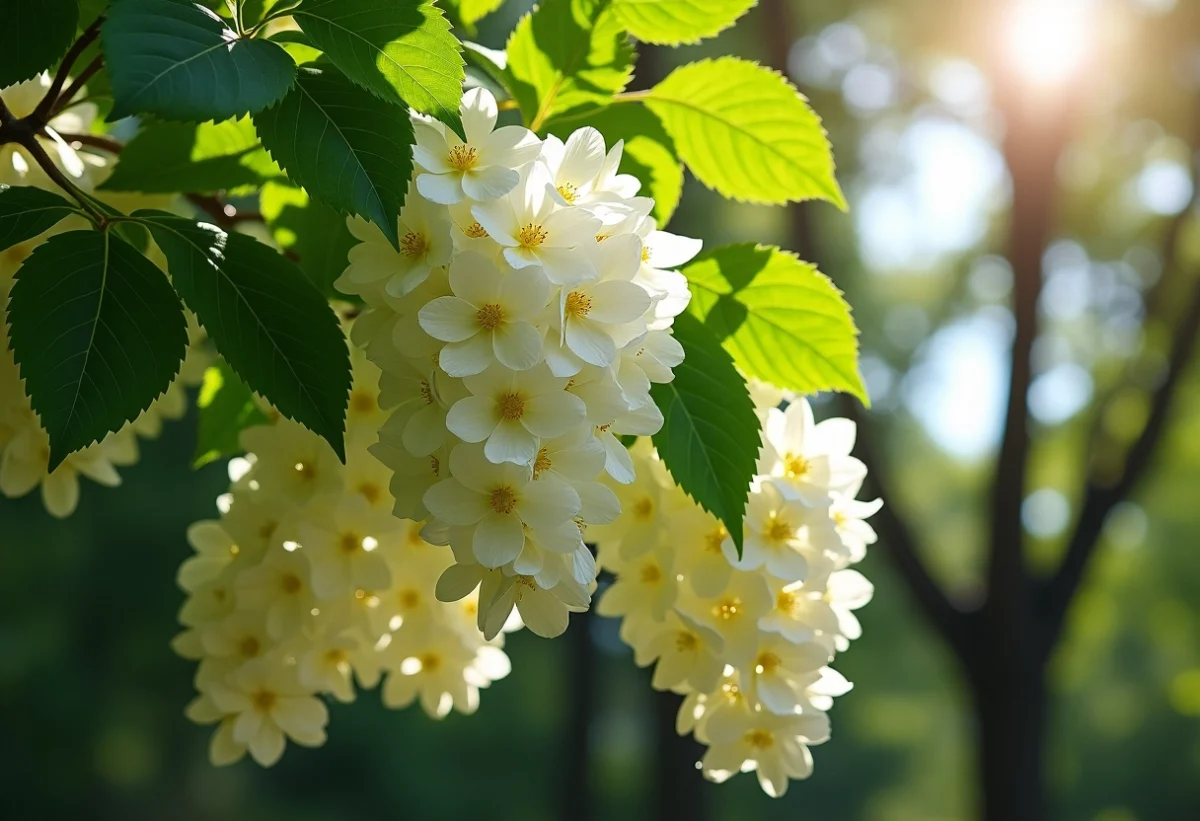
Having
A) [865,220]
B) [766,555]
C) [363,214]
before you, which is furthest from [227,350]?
[865,220]

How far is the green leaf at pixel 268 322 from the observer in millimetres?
630

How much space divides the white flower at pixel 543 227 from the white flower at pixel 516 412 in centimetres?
6

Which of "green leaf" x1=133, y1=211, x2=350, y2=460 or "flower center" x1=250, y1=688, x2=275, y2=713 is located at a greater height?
"green leaf" x1=133, y1=211, x2=350, y2=460

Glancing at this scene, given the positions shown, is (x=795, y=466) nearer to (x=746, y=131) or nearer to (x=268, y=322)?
(x=746, y=131)

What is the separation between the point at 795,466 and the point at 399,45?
1.38 feet

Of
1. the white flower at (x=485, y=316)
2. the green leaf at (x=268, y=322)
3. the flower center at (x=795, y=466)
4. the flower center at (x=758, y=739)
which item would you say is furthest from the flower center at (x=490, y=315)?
the flower center at (x=758, y=739)

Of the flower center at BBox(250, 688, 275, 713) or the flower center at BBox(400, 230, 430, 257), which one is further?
the flower center at BBox(250, 688, 275, 713)

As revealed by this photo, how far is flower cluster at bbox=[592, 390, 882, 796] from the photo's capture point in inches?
30.7

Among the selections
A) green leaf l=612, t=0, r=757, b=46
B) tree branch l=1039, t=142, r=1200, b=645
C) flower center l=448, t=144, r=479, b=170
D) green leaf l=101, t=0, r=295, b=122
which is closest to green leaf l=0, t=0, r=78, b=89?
green leaf l=101, t=0, r=295, b=122

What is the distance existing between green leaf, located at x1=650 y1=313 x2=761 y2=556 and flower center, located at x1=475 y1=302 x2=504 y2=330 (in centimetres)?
14

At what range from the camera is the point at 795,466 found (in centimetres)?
82

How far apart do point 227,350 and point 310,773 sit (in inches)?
440

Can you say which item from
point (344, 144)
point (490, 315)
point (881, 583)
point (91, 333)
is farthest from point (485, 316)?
point (881, 583)

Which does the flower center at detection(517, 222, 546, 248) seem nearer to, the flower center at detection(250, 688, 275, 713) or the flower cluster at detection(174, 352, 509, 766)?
the flower cluster at detection(174, 352, 509, 766)
